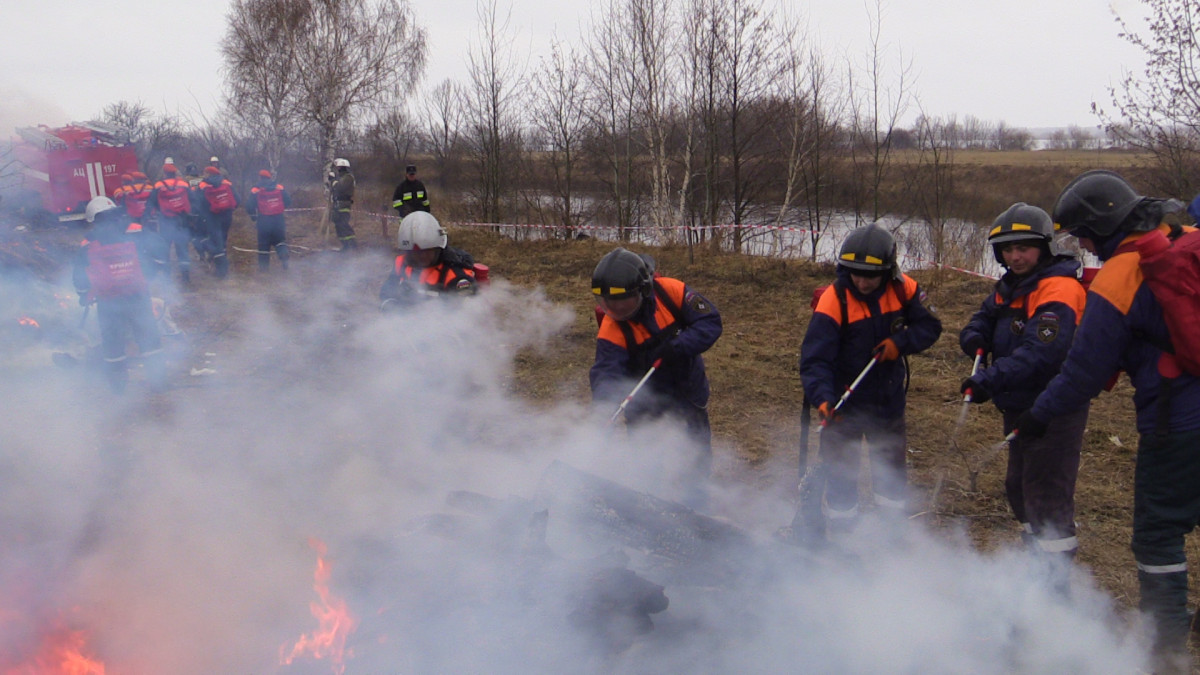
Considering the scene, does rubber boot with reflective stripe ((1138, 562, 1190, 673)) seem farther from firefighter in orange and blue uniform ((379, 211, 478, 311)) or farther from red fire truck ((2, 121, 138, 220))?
red fire truck ((2, 121, 138, 220))

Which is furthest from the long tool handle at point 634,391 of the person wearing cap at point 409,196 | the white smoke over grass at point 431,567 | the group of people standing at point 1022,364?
the person wearing cap at point 409,196

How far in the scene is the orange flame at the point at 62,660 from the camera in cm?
323

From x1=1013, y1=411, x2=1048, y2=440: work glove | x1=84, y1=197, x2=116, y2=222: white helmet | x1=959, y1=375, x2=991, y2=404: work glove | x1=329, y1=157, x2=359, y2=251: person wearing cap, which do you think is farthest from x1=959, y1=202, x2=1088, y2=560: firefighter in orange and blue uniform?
x1=329, y1=157, x2=359, y2=251: person wearing cap

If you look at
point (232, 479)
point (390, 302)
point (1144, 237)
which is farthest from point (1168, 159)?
point (232, 479)

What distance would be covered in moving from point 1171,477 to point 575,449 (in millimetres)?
3009

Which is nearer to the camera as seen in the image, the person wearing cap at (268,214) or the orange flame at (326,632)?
the orange flame at (326,632)

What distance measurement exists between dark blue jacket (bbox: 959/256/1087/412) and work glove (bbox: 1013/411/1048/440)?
26 cm

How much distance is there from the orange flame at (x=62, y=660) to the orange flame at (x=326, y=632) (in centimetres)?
81

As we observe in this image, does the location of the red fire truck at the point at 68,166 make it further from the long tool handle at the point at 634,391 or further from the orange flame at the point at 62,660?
the long tool handle at the point at 634,391

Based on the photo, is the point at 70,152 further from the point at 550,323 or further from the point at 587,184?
the point at 550,323

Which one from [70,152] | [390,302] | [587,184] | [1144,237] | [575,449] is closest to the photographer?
[1144,237]

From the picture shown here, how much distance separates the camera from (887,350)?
3812 millimetres

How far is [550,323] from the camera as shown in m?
10.4

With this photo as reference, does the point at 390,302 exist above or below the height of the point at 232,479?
above
